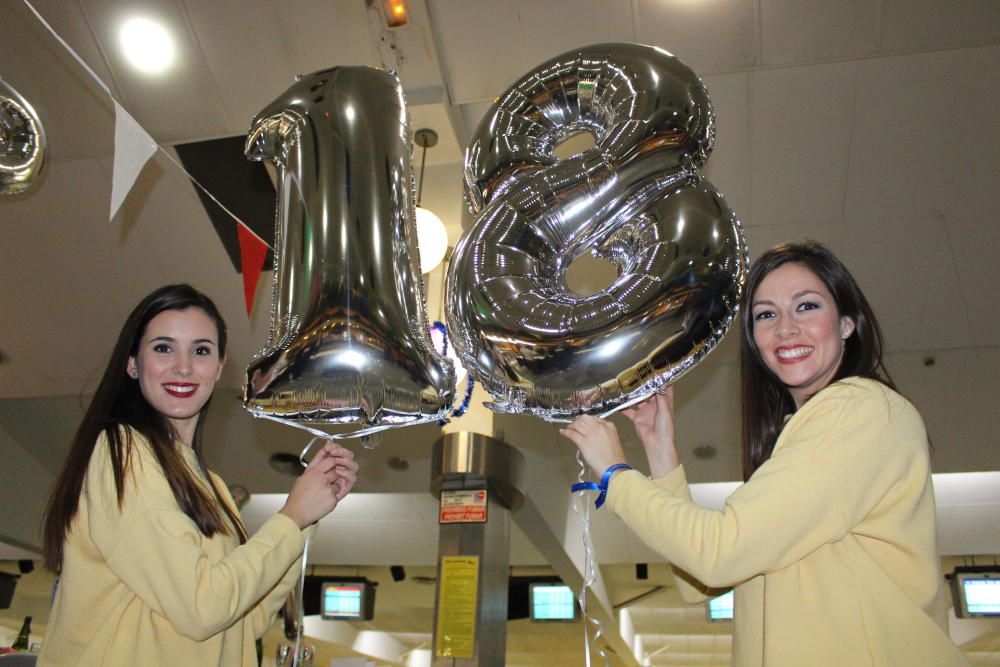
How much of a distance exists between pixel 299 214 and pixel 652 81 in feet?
1.52

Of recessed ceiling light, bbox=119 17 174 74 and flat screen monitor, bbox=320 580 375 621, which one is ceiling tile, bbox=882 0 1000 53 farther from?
flat screen monitor, bbox=320 580 375 621

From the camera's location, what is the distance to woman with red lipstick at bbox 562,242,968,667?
93 cm

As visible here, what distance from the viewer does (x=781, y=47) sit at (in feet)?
10.2

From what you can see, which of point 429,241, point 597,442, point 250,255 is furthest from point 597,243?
point 429,241

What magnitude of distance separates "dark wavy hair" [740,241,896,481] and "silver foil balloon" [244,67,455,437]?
495 millimetres

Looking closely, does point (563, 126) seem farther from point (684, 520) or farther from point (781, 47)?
point (781, 47)

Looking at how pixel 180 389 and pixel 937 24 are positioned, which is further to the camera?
pixel 937 24

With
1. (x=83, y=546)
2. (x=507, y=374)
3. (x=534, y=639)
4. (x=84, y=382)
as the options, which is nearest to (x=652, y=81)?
(x=507, y=374)

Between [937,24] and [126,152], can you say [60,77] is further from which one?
[937,24]

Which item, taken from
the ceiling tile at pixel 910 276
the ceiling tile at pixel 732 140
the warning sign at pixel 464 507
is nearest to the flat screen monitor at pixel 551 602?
the ceiling tile at pixel 910 276

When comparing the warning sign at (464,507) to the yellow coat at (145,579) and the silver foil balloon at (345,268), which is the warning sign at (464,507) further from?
the silver foil balloon at (345,268)

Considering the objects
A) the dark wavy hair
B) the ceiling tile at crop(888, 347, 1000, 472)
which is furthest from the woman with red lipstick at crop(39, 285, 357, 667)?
the ceiling tile at crop(888, 347, 1000, 472)

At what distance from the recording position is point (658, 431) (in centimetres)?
125

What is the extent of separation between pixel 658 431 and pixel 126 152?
1057 millimetres
